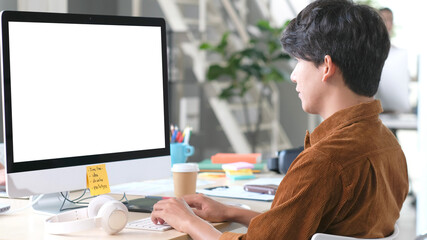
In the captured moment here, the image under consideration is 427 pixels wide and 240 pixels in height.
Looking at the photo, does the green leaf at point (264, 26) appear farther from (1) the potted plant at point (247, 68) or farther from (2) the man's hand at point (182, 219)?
(2) the man's hand at point (182, 219)

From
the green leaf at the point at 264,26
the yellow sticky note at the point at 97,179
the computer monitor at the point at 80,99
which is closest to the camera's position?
the computer monitor at the point at 80,99

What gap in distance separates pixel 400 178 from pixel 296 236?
0.33m

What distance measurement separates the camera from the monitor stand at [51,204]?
150cm

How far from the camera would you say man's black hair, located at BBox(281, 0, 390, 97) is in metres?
1.28

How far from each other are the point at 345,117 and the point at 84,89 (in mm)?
653

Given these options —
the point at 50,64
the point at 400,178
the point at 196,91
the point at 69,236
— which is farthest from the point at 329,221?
the point at 196,91

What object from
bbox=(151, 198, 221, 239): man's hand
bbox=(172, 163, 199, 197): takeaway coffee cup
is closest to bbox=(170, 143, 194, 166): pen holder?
bbox=(172, 163, 199, 197): takeaway coffee cup

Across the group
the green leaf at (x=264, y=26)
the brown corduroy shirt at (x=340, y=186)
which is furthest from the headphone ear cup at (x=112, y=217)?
the green leaf at (x=264, y=26)

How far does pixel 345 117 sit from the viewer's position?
1.27m

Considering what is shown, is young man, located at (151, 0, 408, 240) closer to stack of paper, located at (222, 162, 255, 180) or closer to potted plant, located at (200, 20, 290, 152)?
stack of paper, located at (222, 162, 255, 180)

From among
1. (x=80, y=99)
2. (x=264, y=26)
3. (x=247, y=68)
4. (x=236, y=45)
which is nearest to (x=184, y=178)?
(x=80, y=99)

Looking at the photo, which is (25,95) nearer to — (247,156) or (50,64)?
(50,64)

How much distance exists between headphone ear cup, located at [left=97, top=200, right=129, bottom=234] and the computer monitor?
0.77ft

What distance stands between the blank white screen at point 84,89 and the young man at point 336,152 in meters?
0.29
